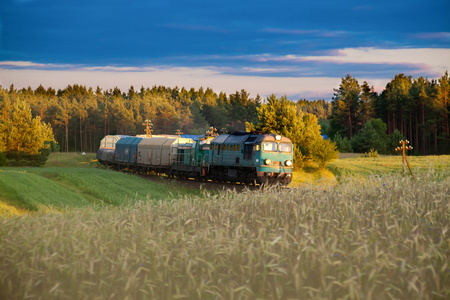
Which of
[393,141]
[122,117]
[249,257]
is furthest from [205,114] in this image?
[249,257]

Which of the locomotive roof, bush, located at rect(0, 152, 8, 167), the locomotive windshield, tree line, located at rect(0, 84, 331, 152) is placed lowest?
bush, located at rect(0, 152, 8, 167)

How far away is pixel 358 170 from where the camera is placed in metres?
56.2

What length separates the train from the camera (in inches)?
1425

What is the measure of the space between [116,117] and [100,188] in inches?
3719

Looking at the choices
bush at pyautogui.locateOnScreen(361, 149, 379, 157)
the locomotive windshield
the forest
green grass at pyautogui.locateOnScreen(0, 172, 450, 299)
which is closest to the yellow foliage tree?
the forest

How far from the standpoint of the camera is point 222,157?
3969 centimetres

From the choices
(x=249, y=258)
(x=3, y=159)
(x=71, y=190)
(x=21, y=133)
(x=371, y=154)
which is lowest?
(x=71, y=190)

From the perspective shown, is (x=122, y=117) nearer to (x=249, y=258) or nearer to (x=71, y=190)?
(x=71, y=190)

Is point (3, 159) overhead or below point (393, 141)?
below

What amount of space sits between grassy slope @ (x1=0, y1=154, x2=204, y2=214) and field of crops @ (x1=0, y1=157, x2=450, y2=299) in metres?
15.0

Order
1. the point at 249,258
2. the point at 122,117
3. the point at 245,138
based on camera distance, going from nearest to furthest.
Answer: the point at 249,258, the point at 245,138, the point at 122,117

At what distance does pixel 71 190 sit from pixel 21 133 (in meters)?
25.0

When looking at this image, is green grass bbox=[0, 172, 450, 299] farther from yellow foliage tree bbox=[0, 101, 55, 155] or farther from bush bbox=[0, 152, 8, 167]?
yellow foliage tree bbox=[0, 101, 55, 155]

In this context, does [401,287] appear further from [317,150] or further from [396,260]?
[317,150]
